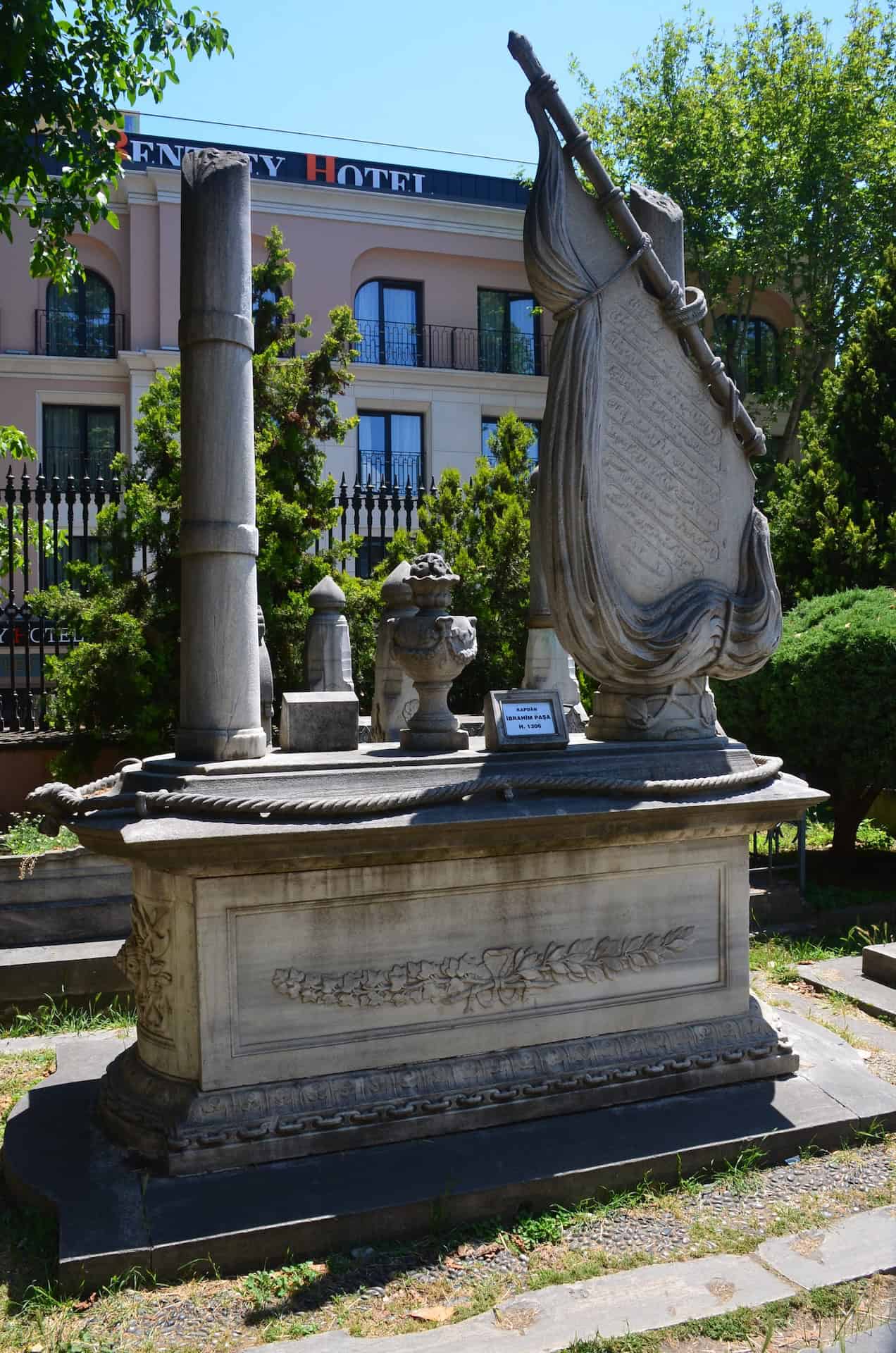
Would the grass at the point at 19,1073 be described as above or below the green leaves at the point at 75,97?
below

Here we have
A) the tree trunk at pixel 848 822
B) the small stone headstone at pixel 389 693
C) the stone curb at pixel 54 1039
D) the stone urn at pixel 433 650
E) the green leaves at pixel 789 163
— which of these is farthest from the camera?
the green leaves at pixel 789 163

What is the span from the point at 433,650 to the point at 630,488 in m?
1.15

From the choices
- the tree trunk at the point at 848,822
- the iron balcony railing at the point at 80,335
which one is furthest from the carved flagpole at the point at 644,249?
the iron balcony railing at the point at 80,335

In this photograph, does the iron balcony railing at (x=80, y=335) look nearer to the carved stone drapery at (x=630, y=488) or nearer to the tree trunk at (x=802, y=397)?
the tree trunk at (x=802, y=397)

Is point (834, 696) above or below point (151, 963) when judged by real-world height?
above

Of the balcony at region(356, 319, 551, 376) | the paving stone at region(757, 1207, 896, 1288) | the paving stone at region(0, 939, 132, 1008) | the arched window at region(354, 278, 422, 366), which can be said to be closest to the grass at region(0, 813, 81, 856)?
the paving stone at region(0, 939, 132, 1008)

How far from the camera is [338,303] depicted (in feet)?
61.6

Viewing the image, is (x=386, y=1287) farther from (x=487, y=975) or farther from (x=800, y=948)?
(x=800, y=948)

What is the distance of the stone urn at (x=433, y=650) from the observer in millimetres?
4445

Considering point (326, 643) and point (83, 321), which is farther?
point (83, 321)

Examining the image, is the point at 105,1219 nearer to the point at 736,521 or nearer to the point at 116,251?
the point at 736,521

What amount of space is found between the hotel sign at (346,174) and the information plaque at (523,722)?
15.8 m

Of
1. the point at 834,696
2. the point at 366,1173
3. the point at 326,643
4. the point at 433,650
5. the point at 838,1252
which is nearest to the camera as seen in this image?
the point at 838,1252

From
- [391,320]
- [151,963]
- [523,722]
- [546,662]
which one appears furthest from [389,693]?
[391,320]
